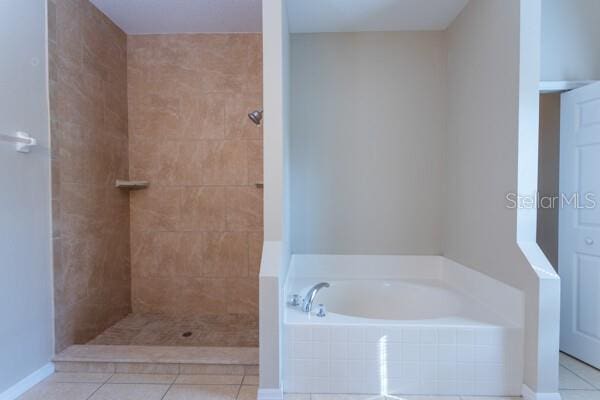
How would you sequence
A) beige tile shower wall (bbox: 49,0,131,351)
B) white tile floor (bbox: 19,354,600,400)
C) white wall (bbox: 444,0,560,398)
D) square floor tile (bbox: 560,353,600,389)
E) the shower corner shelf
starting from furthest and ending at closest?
the shower corner shelf
beige tile shower wall (bbox: 49,0,131,351)
square floor tile (bbox: 560,353,600,389)
white tile floor (bbox: 19,354,600,400)
white wall (bbox: 444,0,560,398)

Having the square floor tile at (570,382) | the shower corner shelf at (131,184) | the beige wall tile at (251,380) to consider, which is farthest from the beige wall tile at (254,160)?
the square floor tile at (570,382)

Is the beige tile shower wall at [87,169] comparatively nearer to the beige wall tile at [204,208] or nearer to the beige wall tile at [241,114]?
the beige wall tile at [204,208]

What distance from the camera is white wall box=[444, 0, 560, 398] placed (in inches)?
66.7

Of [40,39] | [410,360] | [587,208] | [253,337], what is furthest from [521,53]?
[40,39]

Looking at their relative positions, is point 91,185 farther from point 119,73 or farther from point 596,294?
point 596,294

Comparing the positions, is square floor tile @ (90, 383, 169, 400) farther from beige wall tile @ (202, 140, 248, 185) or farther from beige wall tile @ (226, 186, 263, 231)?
beige wall tile @ (202, 140, 248, 185)

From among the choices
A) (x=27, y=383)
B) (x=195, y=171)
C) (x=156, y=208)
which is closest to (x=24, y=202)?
(x=27, y=383)

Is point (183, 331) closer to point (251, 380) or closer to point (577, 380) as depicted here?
point (251, 380)

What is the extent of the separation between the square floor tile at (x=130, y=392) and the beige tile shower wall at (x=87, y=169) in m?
0.53

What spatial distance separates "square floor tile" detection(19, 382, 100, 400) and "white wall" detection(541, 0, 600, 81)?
134 inches

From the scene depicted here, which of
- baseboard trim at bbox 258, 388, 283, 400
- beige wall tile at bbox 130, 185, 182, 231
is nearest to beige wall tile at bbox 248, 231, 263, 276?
beige wall tile at bbox 130, 185, 182, 231

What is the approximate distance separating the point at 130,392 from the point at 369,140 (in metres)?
2.27

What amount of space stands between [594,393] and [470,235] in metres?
1.00

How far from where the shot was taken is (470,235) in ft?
7.48
